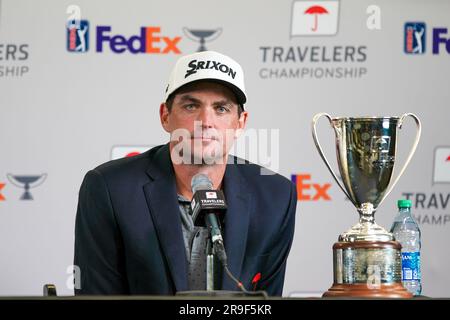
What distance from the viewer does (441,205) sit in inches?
141

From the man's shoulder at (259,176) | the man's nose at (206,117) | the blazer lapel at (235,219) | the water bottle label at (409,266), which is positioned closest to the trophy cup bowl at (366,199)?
the water bottle label at (409,266)

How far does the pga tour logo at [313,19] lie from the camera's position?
3639 mm

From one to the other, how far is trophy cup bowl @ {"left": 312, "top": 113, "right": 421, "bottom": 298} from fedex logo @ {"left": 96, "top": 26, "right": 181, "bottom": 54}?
6.10 feet

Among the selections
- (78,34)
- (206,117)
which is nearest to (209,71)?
(206,117)

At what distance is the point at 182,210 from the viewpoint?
232 cm

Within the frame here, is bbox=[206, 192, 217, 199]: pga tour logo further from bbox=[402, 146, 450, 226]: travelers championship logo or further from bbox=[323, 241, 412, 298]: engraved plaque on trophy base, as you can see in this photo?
bbox=[402, 146, 450, 226]: travelers championship logo

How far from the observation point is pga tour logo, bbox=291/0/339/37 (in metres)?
3.64

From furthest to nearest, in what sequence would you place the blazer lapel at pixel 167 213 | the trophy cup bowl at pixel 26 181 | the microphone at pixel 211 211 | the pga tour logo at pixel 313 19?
the pga tour logo at pixel 313 19 → the trophy cup bowl at pixel 26 181 → the blazer lapel at pixel 167 213 → the microphone at pixel 211 211

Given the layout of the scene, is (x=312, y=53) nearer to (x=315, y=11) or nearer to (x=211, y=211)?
(x=315, y=11)

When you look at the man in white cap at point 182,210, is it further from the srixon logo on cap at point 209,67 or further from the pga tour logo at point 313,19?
the pga tour logo at point 313,19

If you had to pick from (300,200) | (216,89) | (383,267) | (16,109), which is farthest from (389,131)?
(16,109)

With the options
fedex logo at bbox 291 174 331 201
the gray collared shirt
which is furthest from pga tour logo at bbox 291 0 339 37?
the gray collared shirt

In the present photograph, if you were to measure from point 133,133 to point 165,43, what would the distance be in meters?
0.39
